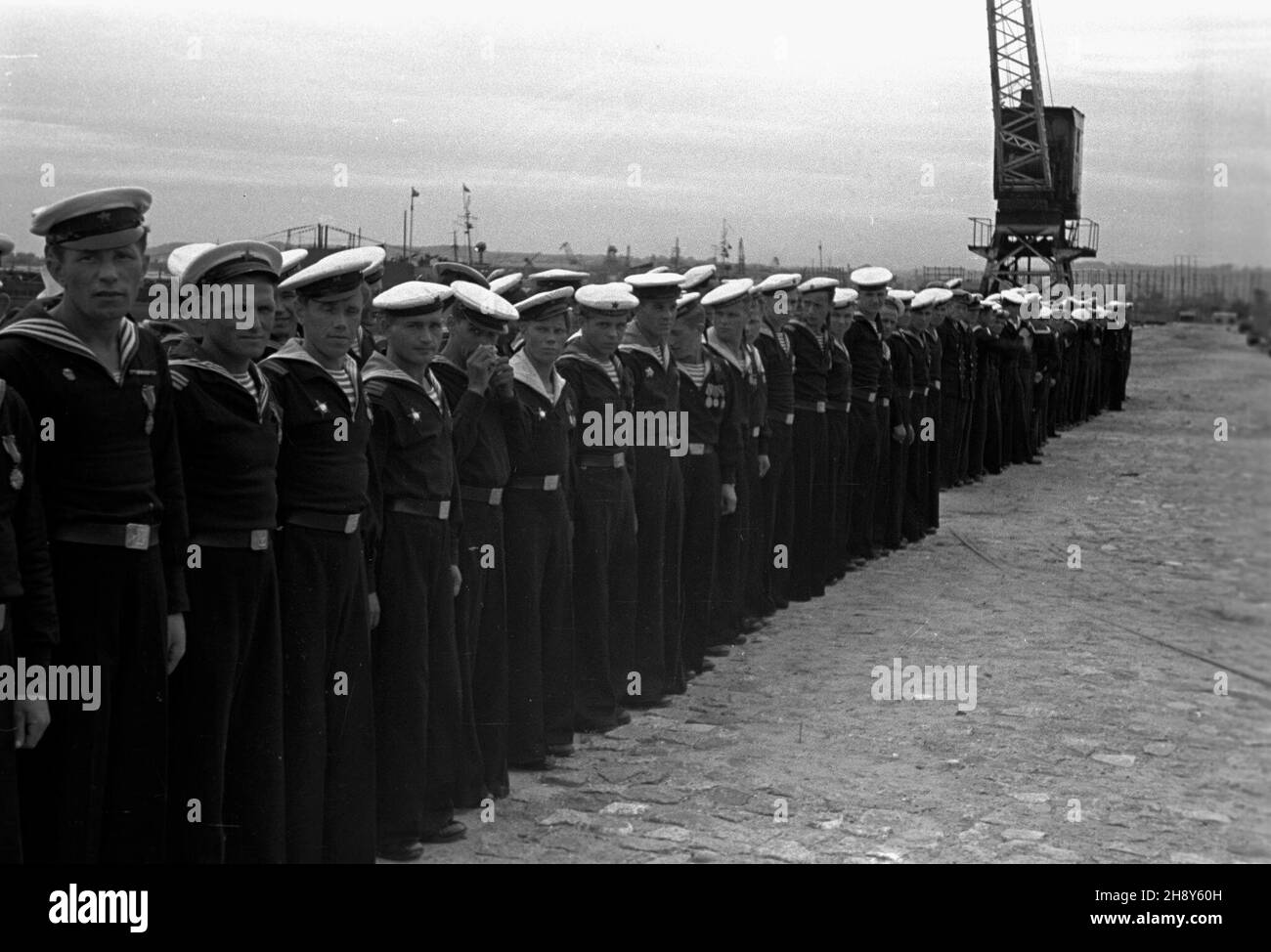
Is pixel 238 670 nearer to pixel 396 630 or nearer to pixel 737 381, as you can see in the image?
pixel 396 630

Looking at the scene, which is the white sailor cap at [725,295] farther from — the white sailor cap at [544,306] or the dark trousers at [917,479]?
→ the dark trousers at [917,479]

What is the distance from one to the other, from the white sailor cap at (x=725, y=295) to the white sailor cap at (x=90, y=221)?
5.11m

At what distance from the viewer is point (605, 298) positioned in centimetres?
769

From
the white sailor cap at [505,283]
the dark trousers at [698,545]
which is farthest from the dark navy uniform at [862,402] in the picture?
the white sailor cap at [505,283]

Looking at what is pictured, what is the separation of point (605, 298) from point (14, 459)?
12.7 feet

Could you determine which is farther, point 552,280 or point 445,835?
point 552,280

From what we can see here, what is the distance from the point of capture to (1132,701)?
8.31 m

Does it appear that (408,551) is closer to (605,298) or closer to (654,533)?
(605,298)

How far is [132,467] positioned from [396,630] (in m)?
1.55

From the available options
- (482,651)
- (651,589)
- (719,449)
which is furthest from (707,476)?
(482,651)

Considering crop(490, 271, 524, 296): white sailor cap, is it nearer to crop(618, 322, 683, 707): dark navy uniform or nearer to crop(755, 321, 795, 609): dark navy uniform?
crop(618, 322, 683, 707): dark navy uniform

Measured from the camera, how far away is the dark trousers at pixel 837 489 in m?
11.6

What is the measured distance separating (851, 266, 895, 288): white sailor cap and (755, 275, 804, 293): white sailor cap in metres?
1.42
